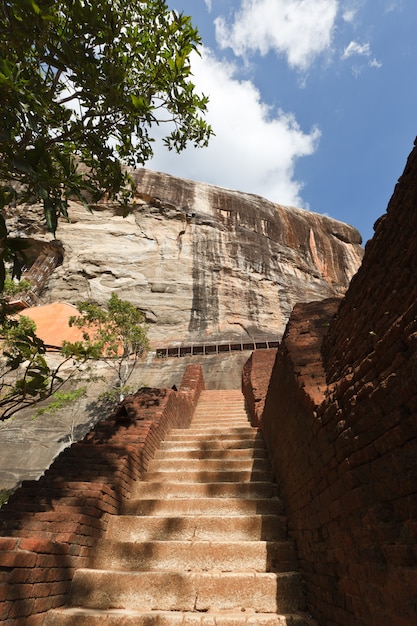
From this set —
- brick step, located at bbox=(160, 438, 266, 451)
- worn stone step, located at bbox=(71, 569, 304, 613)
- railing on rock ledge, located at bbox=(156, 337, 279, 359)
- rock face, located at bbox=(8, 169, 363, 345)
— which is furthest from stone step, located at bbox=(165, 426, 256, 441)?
rock face, located at bbox=(8, 169, 363, 345)

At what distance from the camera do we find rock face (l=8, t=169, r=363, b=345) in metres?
23.2

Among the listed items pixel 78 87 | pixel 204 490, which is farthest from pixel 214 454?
pixel 78 87

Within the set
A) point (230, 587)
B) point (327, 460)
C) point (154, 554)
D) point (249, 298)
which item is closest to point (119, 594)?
point (154, 554)

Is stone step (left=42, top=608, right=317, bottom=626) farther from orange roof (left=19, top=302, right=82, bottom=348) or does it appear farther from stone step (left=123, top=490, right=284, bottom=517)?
orange roof (left=19, top=302, right=82, bottom=348)

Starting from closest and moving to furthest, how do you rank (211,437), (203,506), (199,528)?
(199,528)
(203,506)
(211,437)

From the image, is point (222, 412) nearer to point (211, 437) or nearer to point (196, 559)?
point (211, 437)

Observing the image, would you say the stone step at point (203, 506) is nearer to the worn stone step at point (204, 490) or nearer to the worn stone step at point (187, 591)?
the worn stone step at point (204, 490)

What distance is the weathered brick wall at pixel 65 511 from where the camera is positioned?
7.20 ft

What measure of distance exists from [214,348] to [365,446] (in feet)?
55.5

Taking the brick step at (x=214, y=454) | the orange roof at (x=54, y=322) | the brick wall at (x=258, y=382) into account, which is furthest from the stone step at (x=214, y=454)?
the orange roof at (x=54, y=322)

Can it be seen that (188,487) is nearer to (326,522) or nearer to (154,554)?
(154,554)

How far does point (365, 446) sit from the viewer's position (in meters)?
1.91

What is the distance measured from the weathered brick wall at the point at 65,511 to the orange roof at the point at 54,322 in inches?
620

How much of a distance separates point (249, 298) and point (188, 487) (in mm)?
21520
